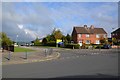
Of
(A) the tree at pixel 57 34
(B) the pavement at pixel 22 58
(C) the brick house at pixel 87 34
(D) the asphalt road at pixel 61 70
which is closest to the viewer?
(D) the asphalt road at pixel 61 70

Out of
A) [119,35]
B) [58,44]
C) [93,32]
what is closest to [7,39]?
[58,44]

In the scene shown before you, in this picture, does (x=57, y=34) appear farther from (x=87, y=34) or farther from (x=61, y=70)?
(x=61, y=70)

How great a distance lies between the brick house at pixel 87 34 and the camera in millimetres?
98562

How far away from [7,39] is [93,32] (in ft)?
163

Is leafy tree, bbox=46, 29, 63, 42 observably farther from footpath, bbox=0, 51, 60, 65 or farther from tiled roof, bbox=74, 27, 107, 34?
footpath, bbox=0, 51, 60, 65

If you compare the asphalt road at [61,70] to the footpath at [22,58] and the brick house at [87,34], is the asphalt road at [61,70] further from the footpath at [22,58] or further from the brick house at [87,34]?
the brick house at [87,34]

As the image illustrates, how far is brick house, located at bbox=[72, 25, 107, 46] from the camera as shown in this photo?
9856 cm

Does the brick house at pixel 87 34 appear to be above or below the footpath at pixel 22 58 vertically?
above

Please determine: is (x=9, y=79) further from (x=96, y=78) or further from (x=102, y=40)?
(x=102, y=40)

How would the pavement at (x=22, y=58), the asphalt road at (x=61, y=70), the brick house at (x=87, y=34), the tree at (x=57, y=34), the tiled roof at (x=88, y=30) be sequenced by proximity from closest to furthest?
1. the asphalt road at (x=61, y=70)
2. the pavement at (x=22, y=58)
3. the brick house at (x=87, y=34)
4. the tiled roof at (x=88, y=30)
5. the tree at (x=57, y=34)

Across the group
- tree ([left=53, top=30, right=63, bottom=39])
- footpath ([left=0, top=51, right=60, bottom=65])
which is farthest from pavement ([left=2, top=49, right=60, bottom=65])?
tree ([left=53, top=30, right=63, bottom=39])

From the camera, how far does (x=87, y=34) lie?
3917 inches

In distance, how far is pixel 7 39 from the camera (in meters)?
59.2

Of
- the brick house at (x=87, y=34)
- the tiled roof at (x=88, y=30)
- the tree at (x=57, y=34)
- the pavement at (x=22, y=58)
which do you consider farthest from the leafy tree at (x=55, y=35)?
the pavement at (x=22, y=58)
